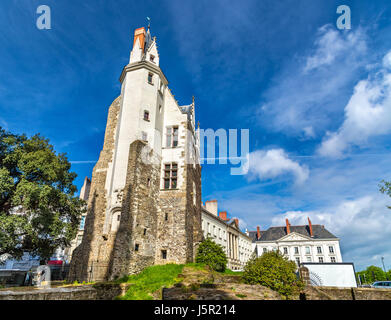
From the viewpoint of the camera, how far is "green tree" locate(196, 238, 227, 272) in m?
20.8

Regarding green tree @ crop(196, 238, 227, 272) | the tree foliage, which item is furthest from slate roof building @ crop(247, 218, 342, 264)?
green tree @ crop(196, 238, 227, 272)

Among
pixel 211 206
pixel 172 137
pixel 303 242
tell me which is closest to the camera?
pixel 172 137

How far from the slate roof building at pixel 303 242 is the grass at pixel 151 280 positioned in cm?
4936

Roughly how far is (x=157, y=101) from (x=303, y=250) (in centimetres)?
5726

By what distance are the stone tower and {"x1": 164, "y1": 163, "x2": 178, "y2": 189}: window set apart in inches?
3.6

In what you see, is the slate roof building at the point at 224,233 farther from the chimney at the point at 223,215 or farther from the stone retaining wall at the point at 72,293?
the stone retaining wall at the point at 72,293

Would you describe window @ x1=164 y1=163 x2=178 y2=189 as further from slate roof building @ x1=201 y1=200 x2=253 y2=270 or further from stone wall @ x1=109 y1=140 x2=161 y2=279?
slate roof building @ x1=201 y1=200 x2=253 y2=270

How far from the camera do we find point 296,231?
67.4 m

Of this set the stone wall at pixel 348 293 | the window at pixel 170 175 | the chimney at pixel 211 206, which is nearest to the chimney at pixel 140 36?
the window at pixel 170 175

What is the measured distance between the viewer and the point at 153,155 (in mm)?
22531

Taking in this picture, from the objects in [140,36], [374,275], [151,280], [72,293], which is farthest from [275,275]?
[374,275]

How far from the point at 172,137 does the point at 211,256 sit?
450 inches

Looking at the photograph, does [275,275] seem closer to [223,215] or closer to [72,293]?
[72,293]
